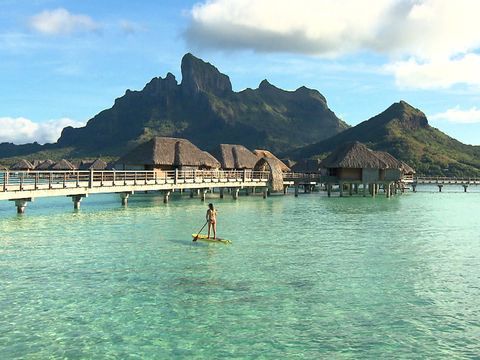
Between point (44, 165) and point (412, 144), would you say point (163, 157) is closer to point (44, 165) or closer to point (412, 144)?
point (44, 165)

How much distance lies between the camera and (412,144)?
135 meters

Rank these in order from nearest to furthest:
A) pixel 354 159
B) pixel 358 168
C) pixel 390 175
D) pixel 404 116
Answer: pixel 354 159, pixel 358 168, pixel 390 175, pixel 404 116

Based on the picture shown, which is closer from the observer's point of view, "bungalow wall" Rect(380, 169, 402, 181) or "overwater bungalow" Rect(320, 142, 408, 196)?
"overwater bungalow" Rect(320, 142, 408, 196)

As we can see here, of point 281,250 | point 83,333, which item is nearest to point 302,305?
point 83,333

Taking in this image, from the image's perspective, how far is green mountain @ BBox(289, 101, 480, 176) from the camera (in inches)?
4909

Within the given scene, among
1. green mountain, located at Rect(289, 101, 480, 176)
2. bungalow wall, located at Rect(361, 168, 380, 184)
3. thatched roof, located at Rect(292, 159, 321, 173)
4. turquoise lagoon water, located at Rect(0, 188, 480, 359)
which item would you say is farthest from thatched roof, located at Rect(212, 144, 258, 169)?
green mountain, located at Rect(289, 101, 480, 176)

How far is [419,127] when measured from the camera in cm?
15538

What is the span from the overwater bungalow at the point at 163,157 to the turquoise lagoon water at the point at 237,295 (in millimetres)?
28586

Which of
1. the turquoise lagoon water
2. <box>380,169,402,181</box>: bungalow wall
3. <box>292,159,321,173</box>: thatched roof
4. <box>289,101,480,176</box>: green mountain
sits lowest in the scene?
the turquoise lagoon water

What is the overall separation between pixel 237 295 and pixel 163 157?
41076mm

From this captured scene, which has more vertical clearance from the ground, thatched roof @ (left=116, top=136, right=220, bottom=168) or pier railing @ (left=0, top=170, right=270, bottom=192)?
thatched roof @ (left=116, top=136, right=220, bottom=168)

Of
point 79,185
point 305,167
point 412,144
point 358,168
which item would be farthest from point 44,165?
point 412,144

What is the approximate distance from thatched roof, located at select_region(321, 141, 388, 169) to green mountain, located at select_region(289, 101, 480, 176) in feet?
226

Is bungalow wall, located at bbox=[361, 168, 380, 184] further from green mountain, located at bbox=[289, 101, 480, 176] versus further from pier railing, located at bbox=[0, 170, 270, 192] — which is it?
green mountain, located at bbox=[289, 101, 480, 176]
